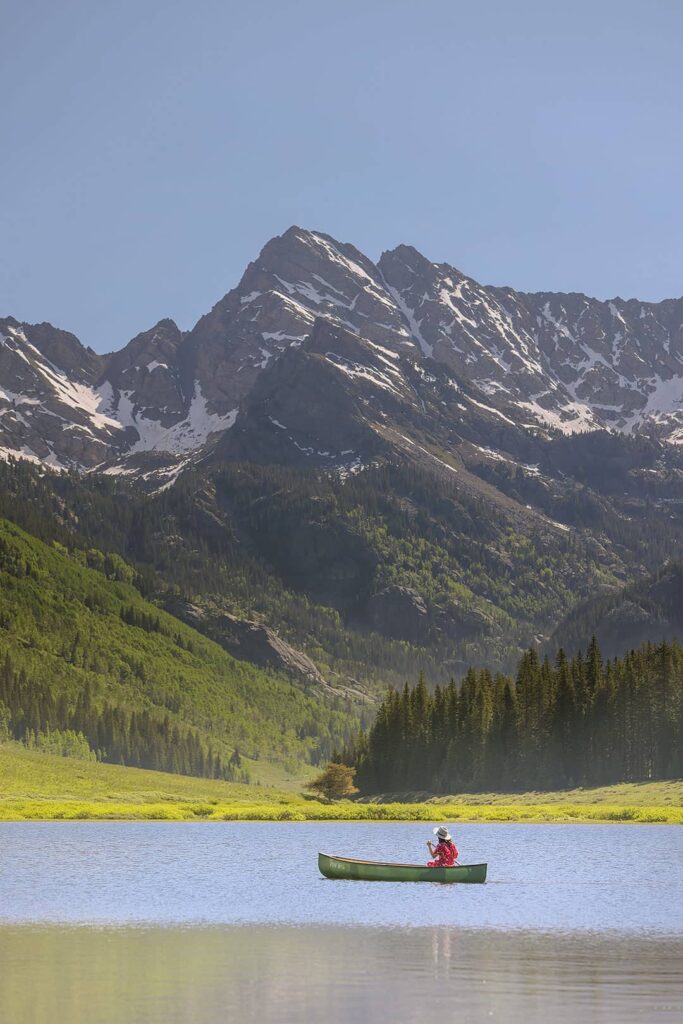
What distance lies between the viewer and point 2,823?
153m

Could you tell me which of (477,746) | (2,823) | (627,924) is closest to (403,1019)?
(627,924)

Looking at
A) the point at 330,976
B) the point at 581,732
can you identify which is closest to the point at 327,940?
the point at 330,976

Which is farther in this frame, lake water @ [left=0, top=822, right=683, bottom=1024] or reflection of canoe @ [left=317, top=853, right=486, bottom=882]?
reflection of canoe @ [left=317, top=853, right=486, bottom=882]

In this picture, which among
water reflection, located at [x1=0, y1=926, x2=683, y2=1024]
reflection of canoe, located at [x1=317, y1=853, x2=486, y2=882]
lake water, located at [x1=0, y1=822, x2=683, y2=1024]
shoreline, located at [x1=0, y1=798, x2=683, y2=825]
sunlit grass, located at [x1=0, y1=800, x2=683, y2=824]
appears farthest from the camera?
sunlit grass, located at [x1=0, y1=800, x2=683, y2=824]

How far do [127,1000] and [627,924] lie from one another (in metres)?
26.6

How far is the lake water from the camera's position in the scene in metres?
36.5

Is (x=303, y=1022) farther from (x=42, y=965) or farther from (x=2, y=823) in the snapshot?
(x=2, y=823)

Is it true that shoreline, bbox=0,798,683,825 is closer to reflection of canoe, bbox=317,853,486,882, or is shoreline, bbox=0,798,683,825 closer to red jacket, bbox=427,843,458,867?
red jacket, bbox=427,843,458,867

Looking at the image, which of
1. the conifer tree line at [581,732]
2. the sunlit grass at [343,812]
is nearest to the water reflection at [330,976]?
the sunlit grass at [343,812]

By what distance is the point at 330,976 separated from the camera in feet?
136

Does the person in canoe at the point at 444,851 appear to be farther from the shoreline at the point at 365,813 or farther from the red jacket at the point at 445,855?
the shoreline at the point at 365,813

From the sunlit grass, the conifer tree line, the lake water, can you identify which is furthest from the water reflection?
the conifer tree line

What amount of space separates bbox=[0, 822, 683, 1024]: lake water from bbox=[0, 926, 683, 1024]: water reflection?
0.10 metres

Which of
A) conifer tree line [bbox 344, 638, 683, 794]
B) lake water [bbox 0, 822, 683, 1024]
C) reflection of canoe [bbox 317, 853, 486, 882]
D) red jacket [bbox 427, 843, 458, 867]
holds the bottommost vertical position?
lake water [bbox 0, 822, 683, 1024]
